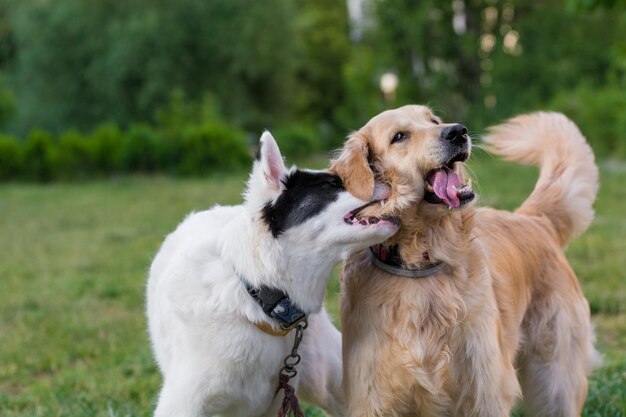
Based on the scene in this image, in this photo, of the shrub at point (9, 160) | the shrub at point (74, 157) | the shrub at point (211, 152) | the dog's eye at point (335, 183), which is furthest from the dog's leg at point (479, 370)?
the shrub at point (9, 160)

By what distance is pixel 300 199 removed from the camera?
11.2 ft

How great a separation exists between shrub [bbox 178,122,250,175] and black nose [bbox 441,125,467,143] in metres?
16.9

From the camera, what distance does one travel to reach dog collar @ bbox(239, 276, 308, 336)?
11.5 feet

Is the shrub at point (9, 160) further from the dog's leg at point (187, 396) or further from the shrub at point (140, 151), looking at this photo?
the dog's leg at point (187, 396)

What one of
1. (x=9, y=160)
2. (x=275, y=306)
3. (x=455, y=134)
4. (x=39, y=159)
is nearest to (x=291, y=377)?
(x=275, y=306)

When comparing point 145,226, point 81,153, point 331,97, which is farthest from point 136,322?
point 331,97

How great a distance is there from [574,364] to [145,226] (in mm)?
8916

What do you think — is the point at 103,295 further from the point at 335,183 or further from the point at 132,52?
the point at 132,52

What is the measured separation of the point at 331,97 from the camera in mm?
43156

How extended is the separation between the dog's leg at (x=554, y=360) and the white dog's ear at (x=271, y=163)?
Answer: 1.55 metres

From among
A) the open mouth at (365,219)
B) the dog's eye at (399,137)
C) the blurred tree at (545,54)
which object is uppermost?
the dog's eye at (399,137)

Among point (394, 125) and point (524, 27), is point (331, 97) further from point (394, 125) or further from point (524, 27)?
point (394, 125)

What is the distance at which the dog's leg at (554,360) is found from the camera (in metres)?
4.15

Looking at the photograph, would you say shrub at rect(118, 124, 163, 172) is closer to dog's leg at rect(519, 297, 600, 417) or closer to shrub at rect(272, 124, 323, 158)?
shrub at rect(272, 124, 323, 158)
